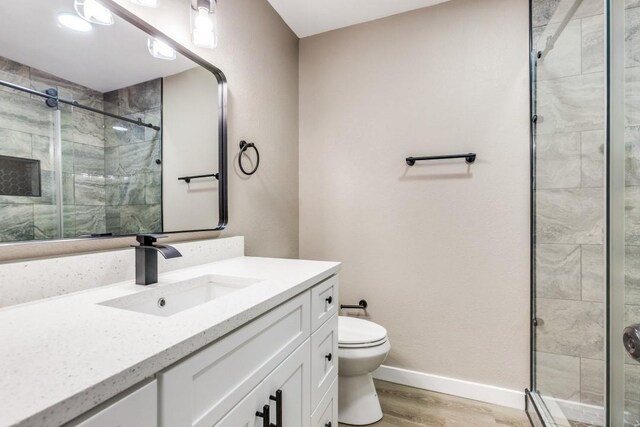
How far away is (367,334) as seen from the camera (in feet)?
A: 5.42

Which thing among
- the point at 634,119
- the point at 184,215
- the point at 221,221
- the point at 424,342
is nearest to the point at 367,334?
the point at 424,342

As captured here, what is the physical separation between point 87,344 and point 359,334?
1359 mm

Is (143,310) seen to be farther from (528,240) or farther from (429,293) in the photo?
(528,240)

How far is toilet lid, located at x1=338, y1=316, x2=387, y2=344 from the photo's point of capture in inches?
62.1

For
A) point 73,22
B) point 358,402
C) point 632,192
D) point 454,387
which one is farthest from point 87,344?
point 454,387

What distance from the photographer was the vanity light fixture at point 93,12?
3.07 feet

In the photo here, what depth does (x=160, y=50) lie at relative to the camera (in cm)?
120

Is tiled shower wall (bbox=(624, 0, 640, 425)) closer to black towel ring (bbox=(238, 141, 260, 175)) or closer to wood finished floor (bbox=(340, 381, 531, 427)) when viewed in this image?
wood finished floor (bbox=(340, 381, 531, 427))

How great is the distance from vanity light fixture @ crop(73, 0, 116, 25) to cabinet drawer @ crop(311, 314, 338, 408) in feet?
4.10

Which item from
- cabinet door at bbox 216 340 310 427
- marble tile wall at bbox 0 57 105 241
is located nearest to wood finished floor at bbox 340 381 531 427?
cabinet door at bbox 216 340 310 427

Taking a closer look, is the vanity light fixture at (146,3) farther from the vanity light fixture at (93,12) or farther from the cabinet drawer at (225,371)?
the cabinet drawer at (225,371)

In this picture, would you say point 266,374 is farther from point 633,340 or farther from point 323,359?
point 633,340

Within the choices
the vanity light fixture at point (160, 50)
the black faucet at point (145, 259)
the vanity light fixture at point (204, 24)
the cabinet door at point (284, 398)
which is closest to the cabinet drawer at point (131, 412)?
the cabinet door at point (284, 398)

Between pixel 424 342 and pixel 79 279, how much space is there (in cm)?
182
